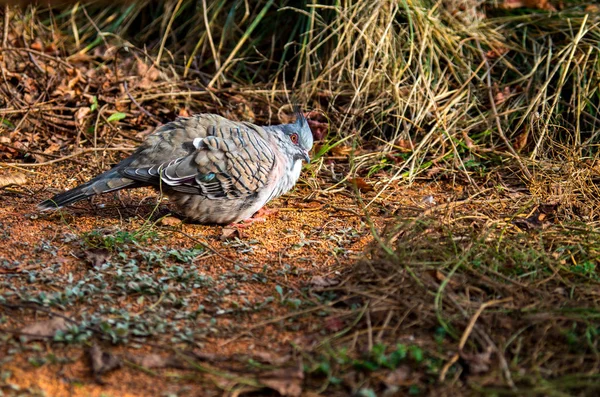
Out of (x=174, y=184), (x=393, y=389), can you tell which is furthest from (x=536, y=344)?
(x=174, y=184)

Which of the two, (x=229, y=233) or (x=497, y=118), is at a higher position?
(x=497, y=118)

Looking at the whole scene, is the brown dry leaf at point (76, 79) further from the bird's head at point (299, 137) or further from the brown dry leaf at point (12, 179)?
the bird's head at point (299, 137)

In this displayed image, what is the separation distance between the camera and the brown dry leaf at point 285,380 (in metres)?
2.54

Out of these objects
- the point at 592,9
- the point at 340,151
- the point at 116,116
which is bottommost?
the point at 340,151

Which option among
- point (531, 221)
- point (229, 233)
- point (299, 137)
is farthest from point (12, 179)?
point (531, 221)

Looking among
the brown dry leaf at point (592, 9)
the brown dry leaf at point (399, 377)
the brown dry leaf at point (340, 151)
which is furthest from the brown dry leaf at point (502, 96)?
the brown dry leaf at point (399, 377)

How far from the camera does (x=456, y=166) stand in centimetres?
527

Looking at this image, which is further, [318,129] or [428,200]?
[318,129]

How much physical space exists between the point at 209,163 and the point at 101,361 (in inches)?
66.2

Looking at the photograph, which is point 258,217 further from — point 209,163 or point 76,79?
point 76,79

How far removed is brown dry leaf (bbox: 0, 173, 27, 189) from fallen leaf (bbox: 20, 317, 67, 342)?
2028 mm

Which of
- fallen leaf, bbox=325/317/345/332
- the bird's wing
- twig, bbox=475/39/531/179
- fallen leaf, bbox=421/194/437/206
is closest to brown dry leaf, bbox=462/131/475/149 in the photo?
twig, bbox=475/39/531/179

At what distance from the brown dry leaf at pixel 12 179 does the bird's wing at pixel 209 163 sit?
107cm

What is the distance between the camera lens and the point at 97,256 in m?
3.60
